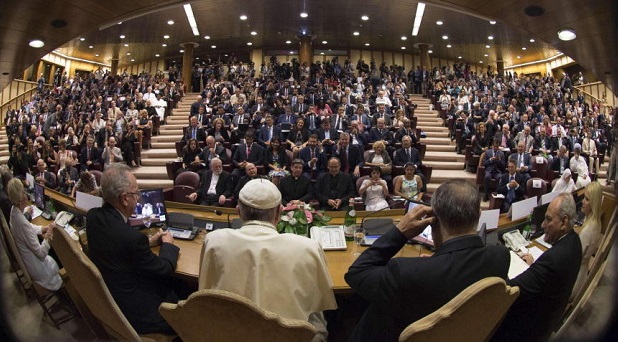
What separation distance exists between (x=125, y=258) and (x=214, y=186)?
359 centimetres

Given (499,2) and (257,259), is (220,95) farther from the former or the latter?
(257,259)

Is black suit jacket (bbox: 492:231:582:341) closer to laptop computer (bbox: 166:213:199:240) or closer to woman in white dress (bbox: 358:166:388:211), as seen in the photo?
laptop computer (bbox: 166:213:199:240)

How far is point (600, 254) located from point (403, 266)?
1.45 meters

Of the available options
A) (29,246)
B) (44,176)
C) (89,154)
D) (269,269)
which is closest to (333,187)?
(29,246)

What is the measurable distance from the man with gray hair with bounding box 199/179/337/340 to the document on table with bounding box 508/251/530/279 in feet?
3.61

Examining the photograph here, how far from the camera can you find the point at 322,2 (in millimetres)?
11031

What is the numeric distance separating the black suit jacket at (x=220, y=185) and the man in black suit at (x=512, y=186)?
3756mm

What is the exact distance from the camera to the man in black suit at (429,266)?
3.85 feet

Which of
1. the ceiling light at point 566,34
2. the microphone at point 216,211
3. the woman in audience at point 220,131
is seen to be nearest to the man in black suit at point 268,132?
the woman in audience at point 220,131

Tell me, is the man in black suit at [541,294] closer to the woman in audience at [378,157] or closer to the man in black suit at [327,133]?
the woman in audience at [378,157]

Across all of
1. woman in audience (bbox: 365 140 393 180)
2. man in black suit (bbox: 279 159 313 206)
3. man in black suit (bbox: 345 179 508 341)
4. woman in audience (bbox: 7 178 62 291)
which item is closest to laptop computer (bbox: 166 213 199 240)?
woman in audience (bbox: 7 178 62 291)

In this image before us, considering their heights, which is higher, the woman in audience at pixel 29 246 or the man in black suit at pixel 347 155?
the man in black suit at pixel 347 155

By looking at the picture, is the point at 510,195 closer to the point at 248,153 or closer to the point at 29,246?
the point at 248,153

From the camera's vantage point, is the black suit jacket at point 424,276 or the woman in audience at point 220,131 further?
the woman in audience at point 220,131
